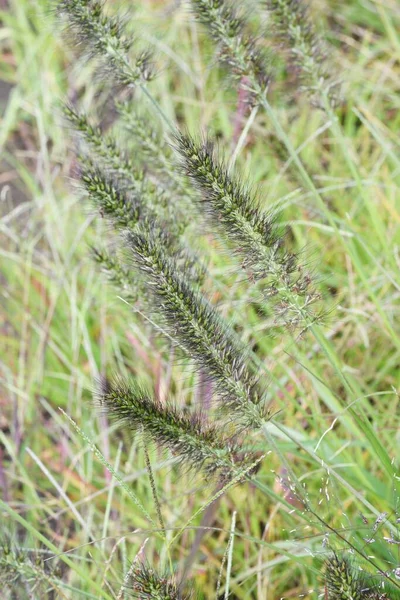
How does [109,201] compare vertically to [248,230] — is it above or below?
below

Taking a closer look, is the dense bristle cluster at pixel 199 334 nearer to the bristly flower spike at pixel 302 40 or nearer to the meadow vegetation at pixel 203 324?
the meadow vegetation at pixel 203 324

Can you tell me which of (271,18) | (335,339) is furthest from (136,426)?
(335,339)

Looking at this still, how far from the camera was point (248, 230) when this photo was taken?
1.34 metres

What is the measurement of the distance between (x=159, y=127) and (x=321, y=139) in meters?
0.81

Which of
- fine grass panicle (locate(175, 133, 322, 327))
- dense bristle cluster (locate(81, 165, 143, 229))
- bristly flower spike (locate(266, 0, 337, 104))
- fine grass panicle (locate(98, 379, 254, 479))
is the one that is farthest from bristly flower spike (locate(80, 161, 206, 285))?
bristly flower spike (locate(266, 0, 337, 104))

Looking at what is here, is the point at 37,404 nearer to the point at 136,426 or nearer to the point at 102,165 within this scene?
the point at 102,165

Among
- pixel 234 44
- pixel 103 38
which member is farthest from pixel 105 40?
pixel 234 44

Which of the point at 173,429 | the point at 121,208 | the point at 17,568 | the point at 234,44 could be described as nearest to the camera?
the point at 173,429

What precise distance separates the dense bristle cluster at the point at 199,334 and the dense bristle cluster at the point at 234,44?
54 centimetres

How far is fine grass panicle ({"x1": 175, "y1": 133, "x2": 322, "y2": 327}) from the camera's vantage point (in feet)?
4.22

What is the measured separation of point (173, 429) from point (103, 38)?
812 millimetres

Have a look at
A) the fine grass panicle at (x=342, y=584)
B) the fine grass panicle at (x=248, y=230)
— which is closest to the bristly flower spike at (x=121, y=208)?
the fine grass panicle at (x=248, y=230)

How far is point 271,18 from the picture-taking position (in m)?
1.82

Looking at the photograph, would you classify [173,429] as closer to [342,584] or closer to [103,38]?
[342,584]
